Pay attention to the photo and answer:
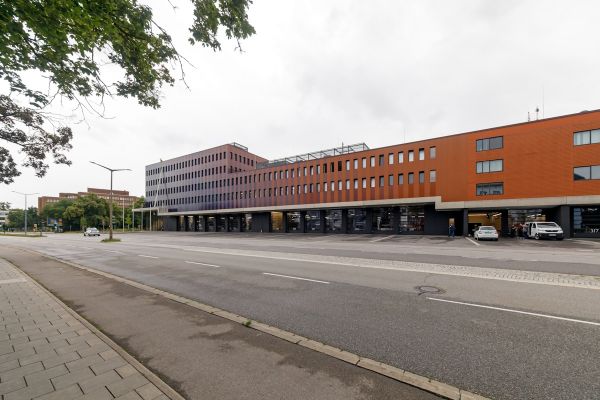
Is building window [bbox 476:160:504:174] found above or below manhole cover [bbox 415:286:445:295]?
above

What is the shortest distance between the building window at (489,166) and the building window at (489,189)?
152cm

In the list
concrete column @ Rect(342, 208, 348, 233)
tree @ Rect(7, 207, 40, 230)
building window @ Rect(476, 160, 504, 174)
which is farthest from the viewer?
tree @ Rect(7, 207, 40, 230)

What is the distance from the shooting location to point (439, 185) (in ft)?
102

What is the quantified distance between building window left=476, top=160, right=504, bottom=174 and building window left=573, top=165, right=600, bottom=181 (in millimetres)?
5797

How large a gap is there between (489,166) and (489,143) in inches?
106

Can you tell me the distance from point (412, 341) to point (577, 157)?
3344 cm

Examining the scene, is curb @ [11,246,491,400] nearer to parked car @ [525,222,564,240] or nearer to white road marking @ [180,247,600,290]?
white road marking @ [180,247,600,290]

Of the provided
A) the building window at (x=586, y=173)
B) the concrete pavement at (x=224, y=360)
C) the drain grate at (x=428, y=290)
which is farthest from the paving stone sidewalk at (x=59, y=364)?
the building window at (x=586, y=173)

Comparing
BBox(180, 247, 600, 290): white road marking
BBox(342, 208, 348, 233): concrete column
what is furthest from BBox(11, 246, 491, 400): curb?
BBox(342, 208, 348, 233): concrete column

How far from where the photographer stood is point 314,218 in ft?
138

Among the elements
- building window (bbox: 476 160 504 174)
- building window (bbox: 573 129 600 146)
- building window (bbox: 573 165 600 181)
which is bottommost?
building window (bbox: 573 165 600 181)

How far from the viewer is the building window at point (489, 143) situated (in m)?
28.2

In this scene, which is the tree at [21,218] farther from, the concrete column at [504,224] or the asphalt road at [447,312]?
the concrete column at [504,224]

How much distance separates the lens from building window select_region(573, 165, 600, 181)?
942 inches
